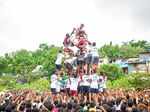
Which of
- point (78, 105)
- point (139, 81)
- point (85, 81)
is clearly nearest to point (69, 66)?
point (85, 81)

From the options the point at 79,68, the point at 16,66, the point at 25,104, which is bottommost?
the point at 25,104

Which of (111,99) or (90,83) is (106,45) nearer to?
(90,83)

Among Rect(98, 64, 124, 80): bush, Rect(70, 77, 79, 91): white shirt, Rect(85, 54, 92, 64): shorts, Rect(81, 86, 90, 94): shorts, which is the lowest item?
Rect(81, 86, 90, 94): shorts

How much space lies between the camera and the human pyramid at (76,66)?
23.8m

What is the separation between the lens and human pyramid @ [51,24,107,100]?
78.2 feet

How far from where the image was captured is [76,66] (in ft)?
80.3

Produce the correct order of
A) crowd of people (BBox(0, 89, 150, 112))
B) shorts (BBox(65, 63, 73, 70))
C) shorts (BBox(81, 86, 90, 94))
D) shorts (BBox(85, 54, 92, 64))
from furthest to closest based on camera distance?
shorts (BBox(65, 63, 73, 70)) → shorts (BBox(85, 54, 92, 64)) → shorts (BBox(81, 86, 90, 94)) → crowd of people (BBox(0, 89, 150, 112))

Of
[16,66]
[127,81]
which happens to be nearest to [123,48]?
[16,66]

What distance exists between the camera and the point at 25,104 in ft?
56.9

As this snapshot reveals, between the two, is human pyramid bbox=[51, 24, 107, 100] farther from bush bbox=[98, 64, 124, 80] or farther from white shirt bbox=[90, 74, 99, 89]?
bush bbox=[98, 64, 124, 80]

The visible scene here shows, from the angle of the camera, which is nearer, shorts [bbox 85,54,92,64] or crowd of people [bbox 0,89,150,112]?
crowd of people [bbox 0,89,150,112]

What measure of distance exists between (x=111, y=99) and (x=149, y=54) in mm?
46706

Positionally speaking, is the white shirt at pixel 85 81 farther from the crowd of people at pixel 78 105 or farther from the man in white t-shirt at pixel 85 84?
the crowd of people at pixel 78 105

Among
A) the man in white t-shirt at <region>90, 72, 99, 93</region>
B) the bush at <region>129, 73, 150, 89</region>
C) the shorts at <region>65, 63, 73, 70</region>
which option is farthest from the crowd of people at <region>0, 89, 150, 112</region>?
the bush at <region>129, 73, 150, 89</region>
